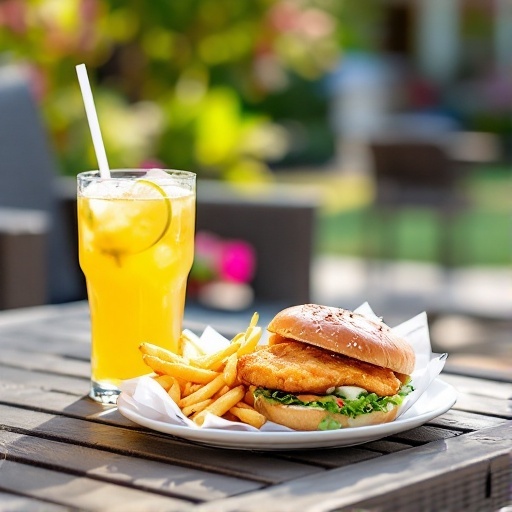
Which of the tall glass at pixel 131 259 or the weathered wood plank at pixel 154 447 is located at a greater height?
the tall glass at pixel 131 259

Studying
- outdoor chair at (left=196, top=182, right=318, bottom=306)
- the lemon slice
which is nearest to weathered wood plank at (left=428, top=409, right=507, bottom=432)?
the lemon slice

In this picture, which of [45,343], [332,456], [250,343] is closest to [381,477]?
[332,456]

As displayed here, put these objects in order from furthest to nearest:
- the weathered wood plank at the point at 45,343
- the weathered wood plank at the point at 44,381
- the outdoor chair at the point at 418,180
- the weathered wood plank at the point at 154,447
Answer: the outdoor chair at the point at 418,180 < the weathered wood plank at the point at 45,343 < the weathered wood plank at the point at 44,381 < the weathered wood plank at the point at 154,447

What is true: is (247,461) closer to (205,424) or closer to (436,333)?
(205,424)

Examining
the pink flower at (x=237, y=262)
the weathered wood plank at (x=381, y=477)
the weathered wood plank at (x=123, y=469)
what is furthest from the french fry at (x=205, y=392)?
the pink flower at (x=237, y=262)

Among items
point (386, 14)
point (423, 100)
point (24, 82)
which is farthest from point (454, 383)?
point (386, 14)

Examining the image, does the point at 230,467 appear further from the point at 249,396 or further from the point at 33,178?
the point at 33,178

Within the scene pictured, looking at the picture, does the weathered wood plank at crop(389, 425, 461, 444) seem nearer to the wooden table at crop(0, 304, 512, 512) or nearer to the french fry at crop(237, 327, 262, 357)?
the wooden table at crop(0, 304, 512, 512)

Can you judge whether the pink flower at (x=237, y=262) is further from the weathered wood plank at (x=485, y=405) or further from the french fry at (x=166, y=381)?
the french fry at (x=166, y=381)
